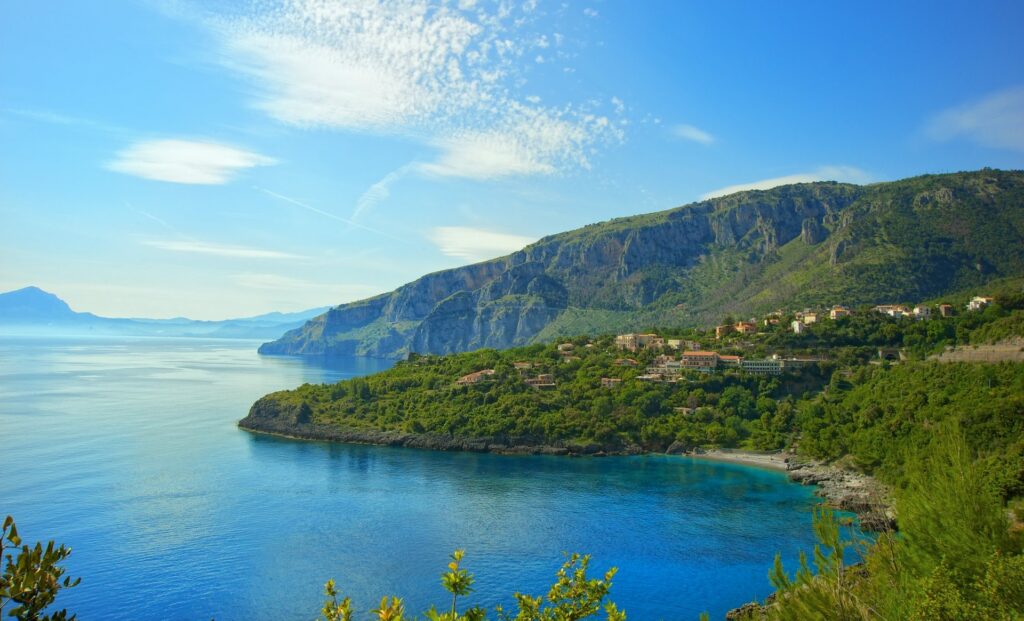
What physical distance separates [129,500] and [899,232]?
133616mm

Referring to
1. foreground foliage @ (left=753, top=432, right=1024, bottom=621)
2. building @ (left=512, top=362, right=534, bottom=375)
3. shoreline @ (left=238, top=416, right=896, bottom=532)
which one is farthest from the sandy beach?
foreground foliage @ (left=753, top=432, right=1024, bottom=621)

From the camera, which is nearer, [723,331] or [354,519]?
[354,519]

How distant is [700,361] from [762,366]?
21.6ft

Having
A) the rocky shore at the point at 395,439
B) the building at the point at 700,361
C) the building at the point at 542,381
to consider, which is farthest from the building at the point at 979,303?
the building at the point at 542,381

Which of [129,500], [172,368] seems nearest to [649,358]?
[129,500]

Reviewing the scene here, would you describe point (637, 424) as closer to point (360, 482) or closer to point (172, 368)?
point (360, 482)

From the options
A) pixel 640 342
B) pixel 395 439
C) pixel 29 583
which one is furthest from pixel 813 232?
pixel 29 583

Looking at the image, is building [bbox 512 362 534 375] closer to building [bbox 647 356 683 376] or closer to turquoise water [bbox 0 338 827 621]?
building [bbox 647 356 683 376]

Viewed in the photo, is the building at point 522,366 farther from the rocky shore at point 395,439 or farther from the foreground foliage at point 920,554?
the foreground foliage at point 920,554

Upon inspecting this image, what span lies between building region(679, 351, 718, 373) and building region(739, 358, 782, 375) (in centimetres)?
298

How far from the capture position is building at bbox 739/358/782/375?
67.1m

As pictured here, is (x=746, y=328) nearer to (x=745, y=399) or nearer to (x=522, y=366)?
(x=745, y=399)

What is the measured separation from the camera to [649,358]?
7731 cm

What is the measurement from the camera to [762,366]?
68.3 meters
